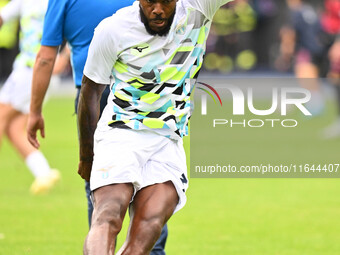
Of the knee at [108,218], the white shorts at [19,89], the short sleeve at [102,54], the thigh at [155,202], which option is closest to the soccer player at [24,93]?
the white shorts at [19,89]

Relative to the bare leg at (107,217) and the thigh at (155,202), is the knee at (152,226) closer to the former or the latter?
the thigh at (155,202)

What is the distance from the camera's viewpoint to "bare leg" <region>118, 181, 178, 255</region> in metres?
5.18

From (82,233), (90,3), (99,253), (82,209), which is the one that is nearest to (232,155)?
(82,209)

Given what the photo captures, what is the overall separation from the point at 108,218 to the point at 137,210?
25 centimetres

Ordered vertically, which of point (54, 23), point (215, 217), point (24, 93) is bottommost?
point (215, 217)

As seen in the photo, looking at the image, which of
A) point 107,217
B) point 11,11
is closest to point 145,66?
point 107,217

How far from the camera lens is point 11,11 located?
10.0 m

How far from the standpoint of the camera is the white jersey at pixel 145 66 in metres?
5.40

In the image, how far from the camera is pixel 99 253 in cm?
497

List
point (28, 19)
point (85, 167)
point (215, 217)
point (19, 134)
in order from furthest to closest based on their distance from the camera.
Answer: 1. point (19, 134)
2. point (28, 19)
3. point (215, 217)
4. point (85, 167)

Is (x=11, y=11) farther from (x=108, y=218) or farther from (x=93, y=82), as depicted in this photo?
(x=108, y=218)

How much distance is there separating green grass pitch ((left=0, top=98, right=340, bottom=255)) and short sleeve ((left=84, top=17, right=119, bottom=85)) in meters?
2.71

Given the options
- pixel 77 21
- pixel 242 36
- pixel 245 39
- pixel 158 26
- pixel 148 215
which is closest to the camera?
pixel 148 215

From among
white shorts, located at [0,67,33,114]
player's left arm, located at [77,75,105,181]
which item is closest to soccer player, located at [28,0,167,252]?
player's left arm, located at [77,75,105,181]
